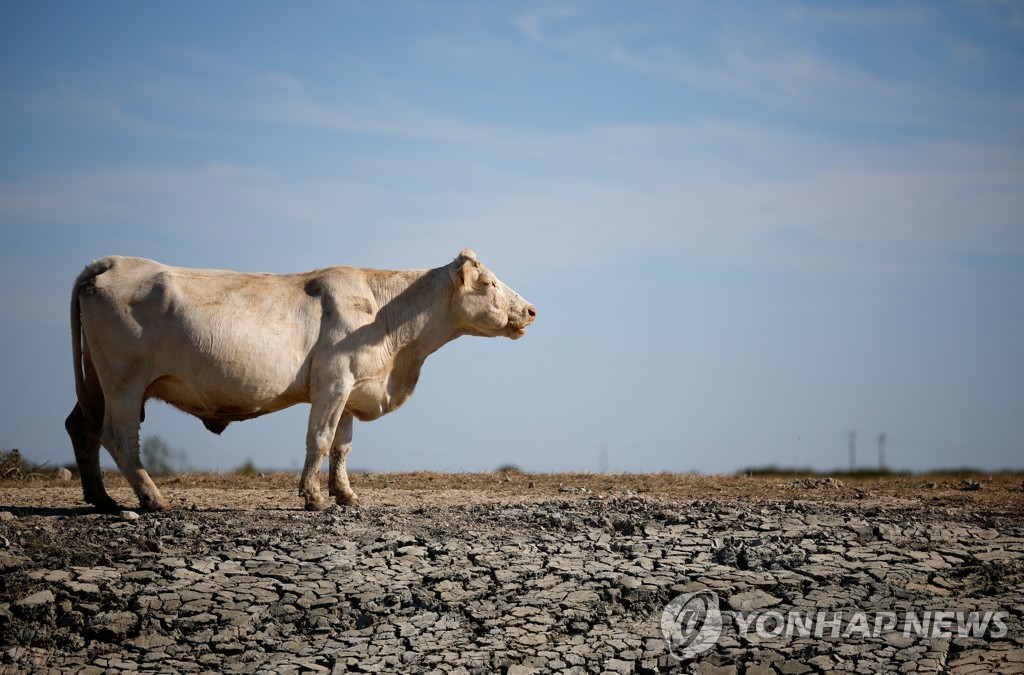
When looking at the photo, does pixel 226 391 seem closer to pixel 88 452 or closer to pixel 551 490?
pixel 88 452

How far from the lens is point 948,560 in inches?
440

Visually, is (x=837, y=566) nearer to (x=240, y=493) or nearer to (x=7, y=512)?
(x=240, y=493)

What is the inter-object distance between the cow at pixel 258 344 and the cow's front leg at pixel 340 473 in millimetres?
14

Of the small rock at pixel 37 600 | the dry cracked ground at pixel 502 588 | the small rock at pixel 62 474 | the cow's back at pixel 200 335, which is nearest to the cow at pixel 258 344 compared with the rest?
the cow's back at pixel 200 335

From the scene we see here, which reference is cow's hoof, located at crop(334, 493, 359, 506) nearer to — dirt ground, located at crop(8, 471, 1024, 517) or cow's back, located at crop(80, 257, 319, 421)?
dirt ground, located at crop(8, 471, 1024, 517)

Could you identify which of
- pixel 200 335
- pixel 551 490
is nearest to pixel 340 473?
pixel 200 335

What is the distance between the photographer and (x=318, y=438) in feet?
42.0

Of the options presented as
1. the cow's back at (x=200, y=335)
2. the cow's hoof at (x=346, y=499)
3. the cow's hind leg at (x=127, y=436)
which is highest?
the cow's back at (x=200, y=335)

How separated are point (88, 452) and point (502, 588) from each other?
5.24m

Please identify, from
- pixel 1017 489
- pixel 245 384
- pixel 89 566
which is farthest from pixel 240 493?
pixel 1017 489

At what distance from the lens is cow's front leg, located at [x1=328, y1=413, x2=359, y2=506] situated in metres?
13.4

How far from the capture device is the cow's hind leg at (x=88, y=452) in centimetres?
1267

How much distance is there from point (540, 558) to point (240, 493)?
5086 mm

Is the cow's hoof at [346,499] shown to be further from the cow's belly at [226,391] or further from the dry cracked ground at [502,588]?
the cow's belly at [226,391]
